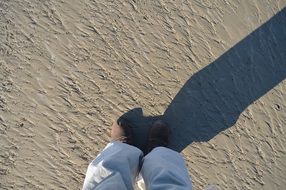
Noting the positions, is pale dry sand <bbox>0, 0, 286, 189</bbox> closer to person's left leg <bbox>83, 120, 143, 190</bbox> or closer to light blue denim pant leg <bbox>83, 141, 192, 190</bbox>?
person's left leg <bbox>83, 120, 143, 190</bbox>

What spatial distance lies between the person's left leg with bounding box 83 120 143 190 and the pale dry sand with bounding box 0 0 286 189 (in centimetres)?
15

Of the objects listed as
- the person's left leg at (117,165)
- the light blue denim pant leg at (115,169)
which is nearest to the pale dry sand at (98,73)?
the person's left leg at (117,165)

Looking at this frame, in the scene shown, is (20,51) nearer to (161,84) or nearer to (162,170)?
(161,84)

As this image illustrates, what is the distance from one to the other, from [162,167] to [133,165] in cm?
21

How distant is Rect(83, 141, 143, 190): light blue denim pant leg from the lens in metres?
2.19

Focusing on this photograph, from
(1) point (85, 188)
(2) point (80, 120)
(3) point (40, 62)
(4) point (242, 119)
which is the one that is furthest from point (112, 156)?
(4) point (242, 119)

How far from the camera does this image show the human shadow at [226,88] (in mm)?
2713

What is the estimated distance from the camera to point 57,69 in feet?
8.76

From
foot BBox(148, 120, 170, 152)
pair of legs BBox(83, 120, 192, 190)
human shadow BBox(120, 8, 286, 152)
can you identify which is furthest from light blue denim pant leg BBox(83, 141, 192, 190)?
human shadow BBox(120, 8, 286, 152)

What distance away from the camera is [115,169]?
2283mm

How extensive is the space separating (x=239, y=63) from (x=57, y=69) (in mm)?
1270

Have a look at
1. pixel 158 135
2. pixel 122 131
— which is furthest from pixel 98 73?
pixel 158 135

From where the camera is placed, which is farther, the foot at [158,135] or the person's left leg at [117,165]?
the foot at [158,135]

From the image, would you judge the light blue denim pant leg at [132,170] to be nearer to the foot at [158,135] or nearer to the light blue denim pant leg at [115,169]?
the light blue denim pant leg at [115,169]
